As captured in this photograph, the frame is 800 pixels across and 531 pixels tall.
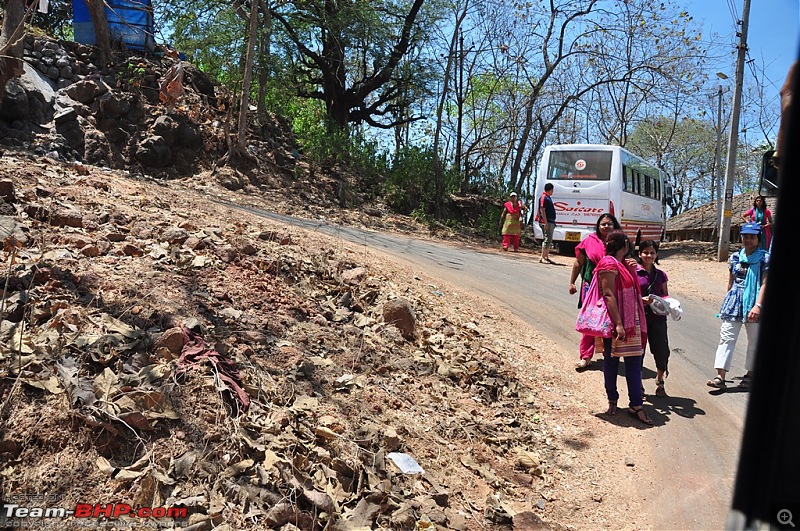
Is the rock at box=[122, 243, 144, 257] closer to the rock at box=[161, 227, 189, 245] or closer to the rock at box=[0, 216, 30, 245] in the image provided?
the rock at box=[161, 227, 189, 245]

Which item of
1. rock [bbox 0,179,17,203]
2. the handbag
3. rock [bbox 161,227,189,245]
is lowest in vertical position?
the handbag

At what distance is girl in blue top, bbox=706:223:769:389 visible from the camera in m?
5.91

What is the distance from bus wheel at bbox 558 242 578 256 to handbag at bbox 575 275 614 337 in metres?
11.7

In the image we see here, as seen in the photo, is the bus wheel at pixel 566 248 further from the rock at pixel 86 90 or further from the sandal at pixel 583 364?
the rock at pixel 86 90

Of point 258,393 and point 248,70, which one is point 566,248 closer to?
point 248,70

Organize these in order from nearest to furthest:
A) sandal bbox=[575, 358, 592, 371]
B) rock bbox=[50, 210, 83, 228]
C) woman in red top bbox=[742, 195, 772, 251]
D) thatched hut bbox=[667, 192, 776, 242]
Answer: rock bbox=[50, 210, 83, 228] → sandal bbox=[575, 358, 592, 371] → woman in red top bbox=[742, 195, 772, 251] → thatched hut bbox=[667, 192, 776, 242]

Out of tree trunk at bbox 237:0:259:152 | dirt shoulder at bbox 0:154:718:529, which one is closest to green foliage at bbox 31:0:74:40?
tree trunk at bbox 237:0:259:152

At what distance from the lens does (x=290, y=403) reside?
4.39m

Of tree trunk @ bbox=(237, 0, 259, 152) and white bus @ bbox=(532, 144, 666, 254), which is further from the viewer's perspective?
white bus @ bbox=(532, 144, 666, 254)

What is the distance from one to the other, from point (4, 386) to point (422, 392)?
3.22 metres

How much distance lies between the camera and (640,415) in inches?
217

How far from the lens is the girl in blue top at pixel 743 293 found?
591cm

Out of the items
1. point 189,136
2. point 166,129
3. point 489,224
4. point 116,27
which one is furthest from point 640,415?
point 116,27

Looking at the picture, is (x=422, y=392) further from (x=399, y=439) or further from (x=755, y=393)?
(x=755, y=393)
